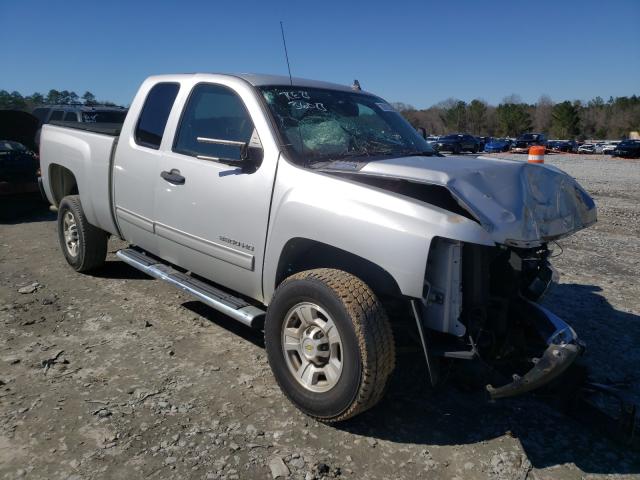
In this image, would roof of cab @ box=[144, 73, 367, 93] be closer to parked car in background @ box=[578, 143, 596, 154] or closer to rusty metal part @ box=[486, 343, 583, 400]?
rusty metal part @ box=[486, 343, 583, 400]

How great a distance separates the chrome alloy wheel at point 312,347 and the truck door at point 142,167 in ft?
5.84

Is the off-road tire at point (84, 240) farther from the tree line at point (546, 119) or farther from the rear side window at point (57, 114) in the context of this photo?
the tree line at point (546, 119)

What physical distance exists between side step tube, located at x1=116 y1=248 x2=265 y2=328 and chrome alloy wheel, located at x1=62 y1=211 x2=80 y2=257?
1164 millimetres

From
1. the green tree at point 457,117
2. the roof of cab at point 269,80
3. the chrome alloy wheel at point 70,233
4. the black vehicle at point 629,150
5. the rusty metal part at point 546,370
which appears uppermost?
the green tree at point 457,117

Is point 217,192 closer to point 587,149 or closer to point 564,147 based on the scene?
point 587,149

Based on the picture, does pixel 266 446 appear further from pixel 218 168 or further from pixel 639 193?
pixel 639 193

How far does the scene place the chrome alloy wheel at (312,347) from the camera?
9.68 feet

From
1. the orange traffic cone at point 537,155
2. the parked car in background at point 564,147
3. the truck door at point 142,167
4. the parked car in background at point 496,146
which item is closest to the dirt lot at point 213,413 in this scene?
the truck door at point 142,167

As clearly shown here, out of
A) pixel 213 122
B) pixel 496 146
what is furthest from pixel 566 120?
pixel 213 122

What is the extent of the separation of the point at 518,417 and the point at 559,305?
217 centimetres

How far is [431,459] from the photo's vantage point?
2805mm

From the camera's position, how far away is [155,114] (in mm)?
4445

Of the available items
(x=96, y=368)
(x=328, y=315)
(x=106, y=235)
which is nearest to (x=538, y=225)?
(x=328, y=315)

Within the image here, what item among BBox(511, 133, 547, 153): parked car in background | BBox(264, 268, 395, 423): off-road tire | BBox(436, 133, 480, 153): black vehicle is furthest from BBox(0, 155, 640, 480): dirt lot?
BBox(511, 133, 547, 153): parked car in background
